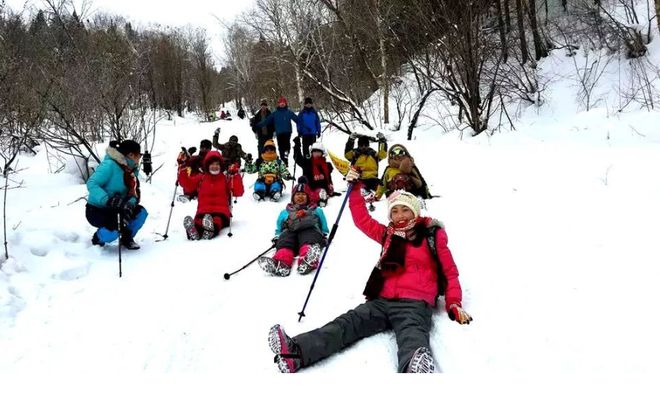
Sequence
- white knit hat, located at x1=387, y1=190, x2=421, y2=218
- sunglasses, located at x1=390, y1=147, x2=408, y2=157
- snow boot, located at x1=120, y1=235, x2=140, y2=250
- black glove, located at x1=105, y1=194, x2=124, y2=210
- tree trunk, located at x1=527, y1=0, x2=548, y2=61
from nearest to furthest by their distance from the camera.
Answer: white knit hat, located at x1=387, y1=190, x2=421, y2=218, black glove, located at x1=105, y1=194, x2=124, y2=210, snow boot, located at x1=120, y1=235, x2=140, y2=250, sunglasses, located at x1=390, y1=147, x2=408, y2=157, tree trunk, located at x1=527, y1=0, x2=548, y2=61

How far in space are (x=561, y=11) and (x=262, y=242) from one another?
46.9 ft

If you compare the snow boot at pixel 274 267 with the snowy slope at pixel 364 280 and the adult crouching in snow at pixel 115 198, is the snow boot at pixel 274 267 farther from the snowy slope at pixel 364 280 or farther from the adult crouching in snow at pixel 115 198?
the adult crouching in snow at pixel 115 198

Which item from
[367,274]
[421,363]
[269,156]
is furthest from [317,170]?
[421,363]

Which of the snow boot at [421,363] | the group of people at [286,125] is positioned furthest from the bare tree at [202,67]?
the snow boot at [421,363]

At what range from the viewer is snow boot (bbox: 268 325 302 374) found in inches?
103

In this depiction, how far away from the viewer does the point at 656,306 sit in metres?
2.80

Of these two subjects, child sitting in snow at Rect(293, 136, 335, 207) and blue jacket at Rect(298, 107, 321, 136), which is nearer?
child sitting in snow at Rect(293, 136, 335, 207)

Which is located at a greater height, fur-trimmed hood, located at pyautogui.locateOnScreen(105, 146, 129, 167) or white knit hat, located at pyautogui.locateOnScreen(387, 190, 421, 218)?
fur-trimmed hood, located at pyautogui.locateOnScreen(105, 146, 129, 167)

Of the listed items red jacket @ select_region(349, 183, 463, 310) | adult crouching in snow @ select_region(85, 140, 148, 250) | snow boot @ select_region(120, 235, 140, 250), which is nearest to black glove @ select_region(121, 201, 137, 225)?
adult crouching in snow @ select_region(85, 140, 148, 250)

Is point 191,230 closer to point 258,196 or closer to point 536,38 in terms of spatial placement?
point 258,196

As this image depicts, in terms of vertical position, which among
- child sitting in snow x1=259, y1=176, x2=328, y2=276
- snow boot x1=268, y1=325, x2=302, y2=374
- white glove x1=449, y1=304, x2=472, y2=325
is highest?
child sitting in snow x1=259, y1=176, x2=328, y2=276

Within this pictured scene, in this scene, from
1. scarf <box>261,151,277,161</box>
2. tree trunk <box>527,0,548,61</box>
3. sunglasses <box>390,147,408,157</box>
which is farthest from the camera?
tree trunk <box>527,0,548,61</box>

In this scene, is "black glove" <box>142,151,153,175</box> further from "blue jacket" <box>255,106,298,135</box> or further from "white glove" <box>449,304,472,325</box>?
"white glove" <box>449,304,472,325</box>

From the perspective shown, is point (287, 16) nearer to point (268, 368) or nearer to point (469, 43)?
point (469, 43)
